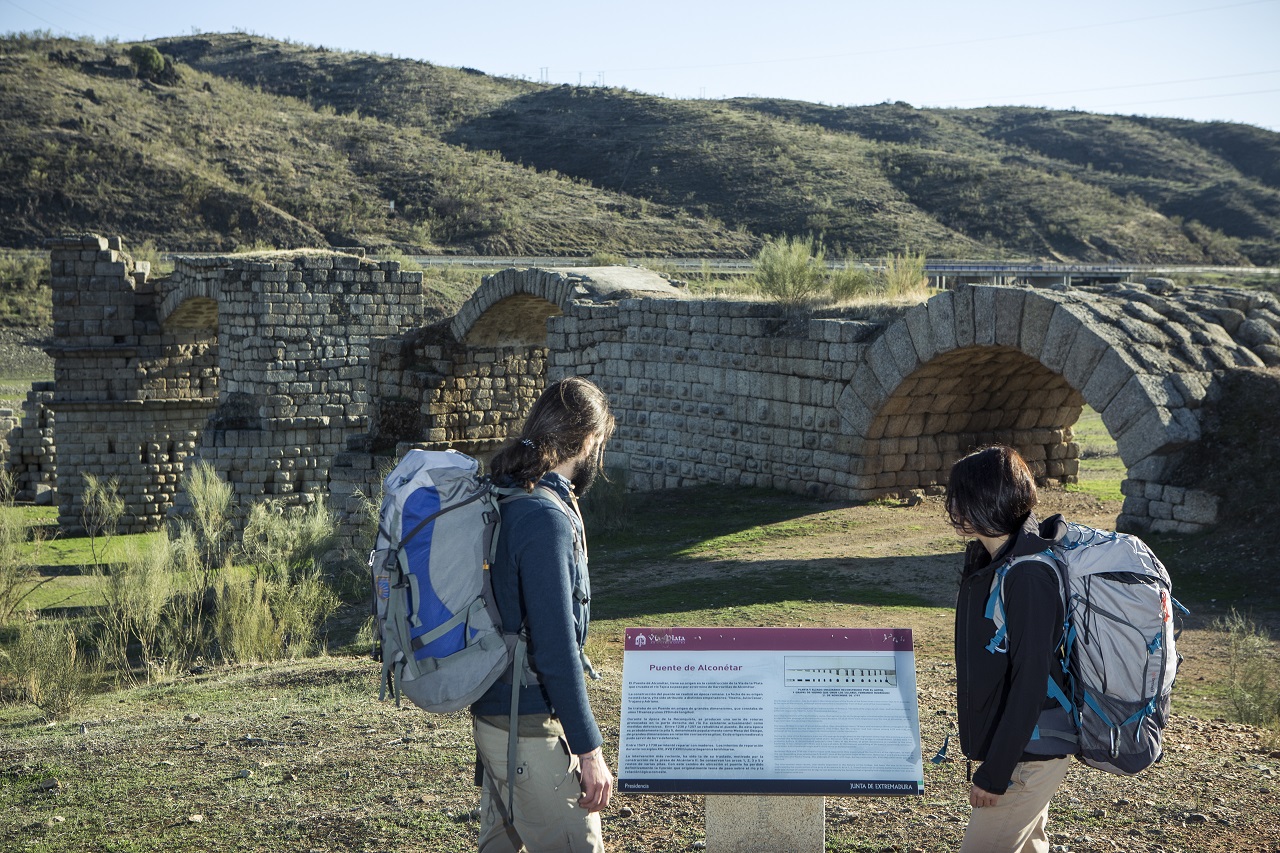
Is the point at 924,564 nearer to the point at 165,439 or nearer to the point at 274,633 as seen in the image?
the point at 274,633

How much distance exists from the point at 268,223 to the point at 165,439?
53.2 feet

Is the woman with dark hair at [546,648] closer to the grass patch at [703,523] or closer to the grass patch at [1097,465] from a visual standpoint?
the grass patch at [703,523]

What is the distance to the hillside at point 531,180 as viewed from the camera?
120 feet

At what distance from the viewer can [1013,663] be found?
9.75 ft

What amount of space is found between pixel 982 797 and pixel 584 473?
51.7 inches

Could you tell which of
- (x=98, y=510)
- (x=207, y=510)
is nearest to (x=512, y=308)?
(x=207, y=510)

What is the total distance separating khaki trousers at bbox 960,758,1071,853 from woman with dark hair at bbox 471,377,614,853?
3.25ft

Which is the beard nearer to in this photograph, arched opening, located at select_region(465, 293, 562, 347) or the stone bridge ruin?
the stone bridge ruin

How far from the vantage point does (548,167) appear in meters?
46.5

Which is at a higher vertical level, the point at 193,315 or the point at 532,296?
the point at 532,296

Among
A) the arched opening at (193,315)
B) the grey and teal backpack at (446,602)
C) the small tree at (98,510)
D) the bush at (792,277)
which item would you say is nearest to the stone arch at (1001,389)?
the bush at (792,277)

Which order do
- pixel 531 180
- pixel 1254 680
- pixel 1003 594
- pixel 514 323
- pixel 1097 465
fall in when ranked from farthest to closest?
1. pixel 531 180
2. pixel 514 323
3. pixel 1097 465
4. pixel 1254 680
5. pixel 1003 594

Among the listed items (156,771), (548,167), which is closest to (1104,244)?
(548,167)

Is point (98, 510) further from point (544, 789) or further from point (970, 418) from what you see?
point (544, 789)
